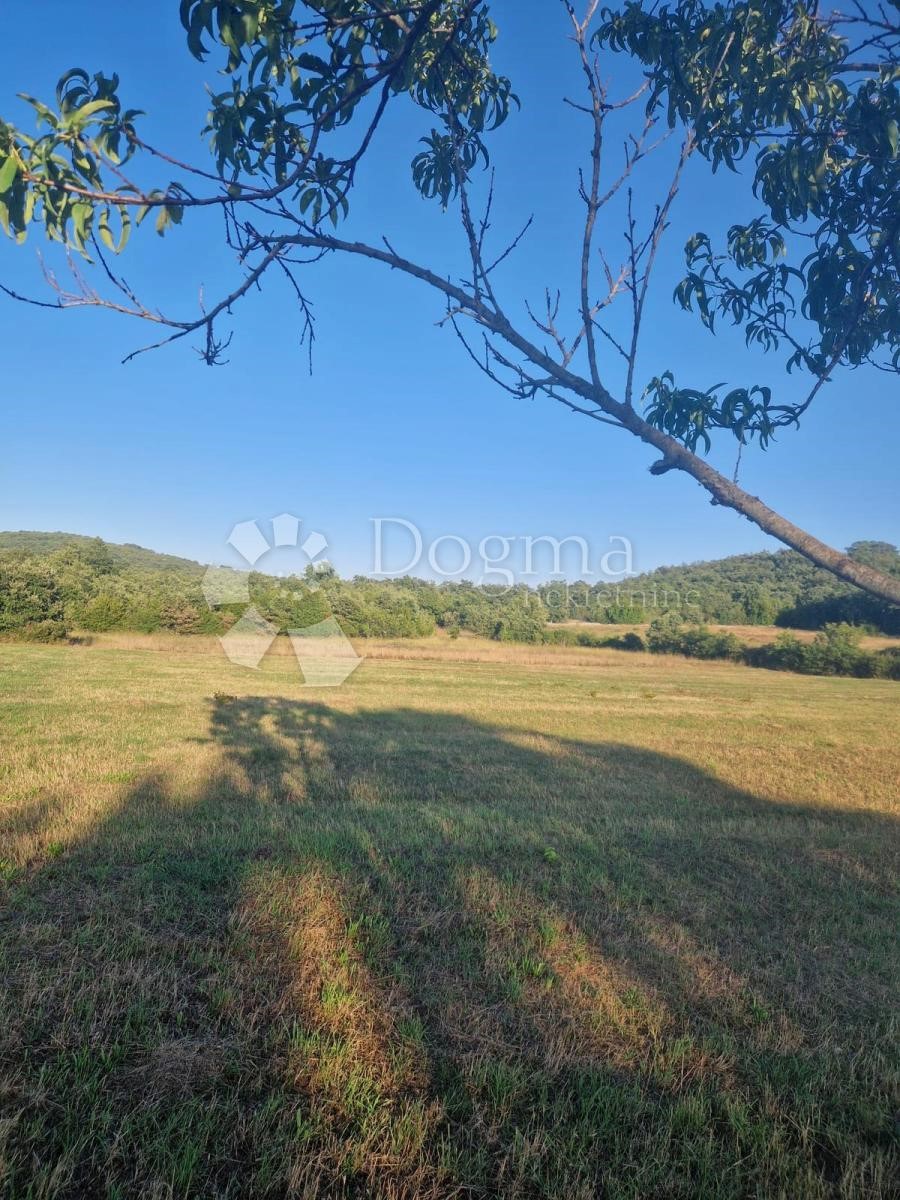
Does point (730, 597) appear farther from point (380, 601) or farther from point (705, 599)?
point (380, 601)

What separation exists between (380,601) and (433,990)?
2077 inches

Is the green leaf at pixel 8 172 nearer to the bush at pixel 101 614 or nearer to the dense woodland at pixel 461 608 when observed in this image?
the dense woodland at pixel 461 608

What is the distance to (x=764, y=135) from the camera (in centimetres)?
300

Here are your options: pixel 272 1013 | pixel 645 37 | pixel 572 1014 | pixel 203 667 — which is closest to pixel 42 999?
pixel 272 1013

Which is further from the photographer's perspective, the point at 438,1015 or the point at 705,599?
the point at 705,599

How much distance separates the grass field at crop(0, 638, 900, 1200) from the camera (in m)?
2.09

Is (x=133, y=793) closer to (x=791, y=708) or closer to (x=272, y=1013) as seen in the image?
(x=272, y=1013)

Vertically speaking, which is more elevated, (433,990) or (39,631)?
(39,631)

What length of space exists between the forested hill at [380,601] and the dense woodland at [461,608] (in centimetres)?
11

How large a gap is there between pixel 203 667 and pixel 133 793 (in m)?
22.2

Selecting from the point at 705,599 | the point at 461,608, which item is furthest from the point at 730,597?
the point at 461,608

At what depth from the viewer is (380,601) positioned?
55.4 meters

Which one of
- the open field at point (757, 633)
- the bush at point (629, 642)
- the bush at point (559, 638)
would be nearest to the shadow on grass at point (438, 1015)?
the open field at point (757, 633)

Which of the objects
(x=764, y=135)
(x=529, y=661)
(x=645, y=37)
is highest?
(x=645, y=37)
